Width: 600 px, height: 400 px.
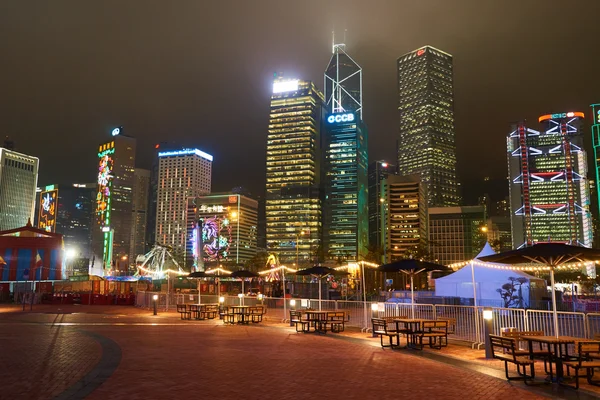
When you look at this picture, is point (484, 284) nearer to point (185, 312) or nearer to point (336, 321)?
point (336, 321)

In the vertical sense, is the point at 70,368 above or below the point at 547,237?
below

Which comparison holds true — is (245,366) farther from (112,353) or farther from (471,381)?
(471,381)

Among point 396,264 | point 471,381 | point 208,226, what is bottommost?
point 471,381

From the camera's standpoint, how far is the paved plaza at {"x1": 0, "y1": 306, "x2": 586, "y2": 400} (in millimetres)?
8375

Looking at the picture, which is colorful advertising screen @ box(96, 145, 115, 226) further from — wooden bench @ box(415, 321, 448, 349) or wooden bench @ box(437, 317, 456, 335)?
wooden bench @ box(415, 321, 448, 349)

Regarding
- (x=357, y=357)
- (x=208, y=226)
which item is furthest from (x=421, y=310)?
(x=208, y=226)

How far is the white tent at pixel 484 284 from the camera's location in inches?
1175

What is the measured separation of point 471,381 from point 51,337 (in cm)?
1299

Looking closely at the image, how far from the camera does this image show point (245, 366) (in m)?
10.9

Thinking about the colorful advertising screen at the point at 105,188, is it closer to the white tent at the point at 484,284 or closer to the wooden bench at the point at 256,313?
the white tent at the point at 484,284

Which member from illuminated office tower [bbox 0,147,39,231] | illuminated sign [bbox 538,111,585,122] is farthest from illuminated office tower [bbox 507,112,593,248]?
illuminated office tower [bbox 0,147,39,231]

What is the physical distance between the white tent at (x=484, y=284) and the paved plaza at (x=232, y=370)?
16.4 m

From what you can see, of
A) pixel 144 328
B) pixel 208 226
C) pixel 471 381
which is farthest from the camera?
pixel 208 226

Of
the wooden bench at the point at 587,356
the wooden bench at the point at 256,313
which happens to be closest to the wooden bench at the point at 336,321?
the wooden bench at the point at 256,313
